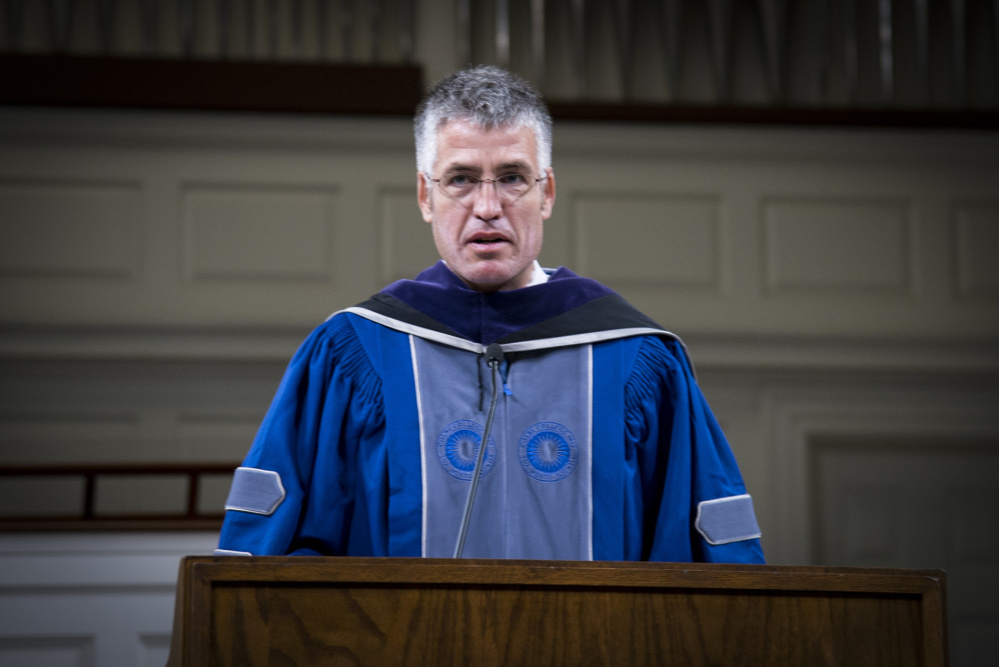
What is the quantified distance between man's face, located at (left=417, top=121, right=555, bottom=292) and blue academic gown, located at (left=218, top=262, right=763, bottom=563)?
2.3 inches

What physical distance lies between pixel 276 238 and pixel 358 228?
0.98 feet

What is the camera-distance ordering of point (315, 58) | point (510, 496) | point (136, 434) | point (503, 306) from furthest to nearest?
point (315, 58)
point (136, 434)
point (503, 306)
point (510, 496)

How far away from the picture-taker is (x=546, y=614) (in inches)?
40.9

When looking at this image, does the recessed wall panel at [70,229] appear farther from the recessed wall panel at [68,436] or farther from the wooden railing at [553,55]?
the recessed wall panel at [68,436]

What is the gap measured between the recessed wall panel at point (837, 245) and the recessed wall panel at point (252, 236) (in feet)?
5.56

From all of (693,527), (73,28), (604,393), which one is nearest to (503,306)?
(604,393)

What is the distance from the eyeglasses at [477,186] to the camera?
5.57 ft

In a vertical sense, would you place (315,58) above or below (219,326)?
above

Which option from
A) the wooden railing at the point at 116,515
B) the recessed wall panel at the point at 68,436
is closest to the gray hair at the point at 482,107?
the wooden railing at the point at 116,515

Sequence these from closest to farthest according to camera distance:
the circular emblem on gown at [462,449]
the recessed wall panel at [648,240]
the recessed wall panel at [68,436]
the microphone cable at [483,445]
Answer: the microphone cable at [483,445] < the circular emblem on gown at [462,449] < the recessed wall panel at [68,436] < the recessed wall panel at [648,240]

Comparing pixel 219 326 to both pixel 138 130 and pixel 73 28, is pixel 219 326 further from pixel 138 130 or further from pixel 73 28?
pixel 73 28

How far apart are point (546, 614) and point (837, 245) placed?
10.7ft

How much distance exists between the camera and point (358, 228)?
3.87 meters

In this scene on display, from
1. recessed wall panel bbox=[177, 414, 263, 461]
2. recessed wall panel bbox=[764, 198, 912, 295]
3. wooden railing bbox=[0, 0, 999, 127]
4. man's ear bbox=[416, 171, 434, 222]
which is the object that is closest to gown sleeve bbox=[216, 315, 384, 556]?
man's ear bbox=[416, 171, 434, 222]
